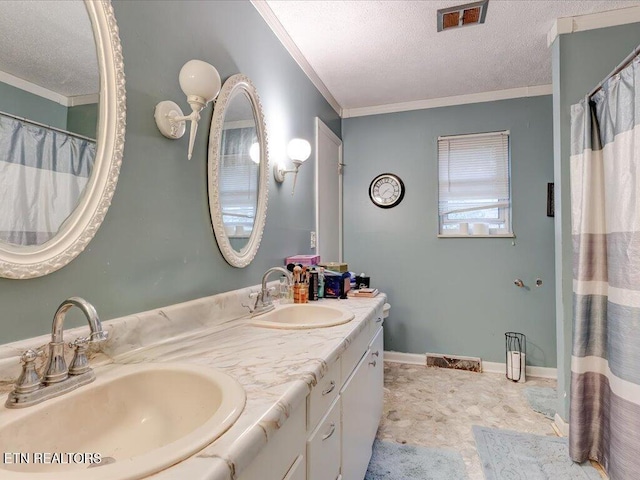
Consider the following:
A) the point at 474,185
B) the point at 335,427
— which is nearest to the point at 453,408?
the point at 335,427

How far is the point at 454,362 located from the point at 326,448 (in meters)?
2.44

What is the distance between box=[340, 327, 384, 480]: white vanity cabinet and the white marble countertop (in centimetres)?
22

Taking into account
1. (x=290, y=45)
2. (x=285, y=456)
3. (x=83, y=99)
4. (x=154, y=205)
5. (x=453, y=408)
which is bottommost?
(x=453, y=408)

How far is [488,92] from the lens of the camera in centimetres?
304

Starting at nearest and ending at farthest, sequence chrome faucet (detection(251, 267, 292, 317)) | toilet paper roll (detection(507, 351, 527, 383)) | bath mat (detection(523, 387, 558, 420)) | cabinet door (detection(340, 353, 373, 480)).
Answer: cabinet door (detection(340, 353, 373, 480))
chrome faucet (detection(251, 267, 292, 317))
bath mat (detection(523, 387, 558, 420))
toilet paper roll (detection(507, 351, 527, 383))

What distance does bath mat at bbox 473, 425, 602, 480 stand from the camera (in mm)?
1681

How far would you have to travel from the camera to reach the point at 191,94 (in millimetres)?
1123

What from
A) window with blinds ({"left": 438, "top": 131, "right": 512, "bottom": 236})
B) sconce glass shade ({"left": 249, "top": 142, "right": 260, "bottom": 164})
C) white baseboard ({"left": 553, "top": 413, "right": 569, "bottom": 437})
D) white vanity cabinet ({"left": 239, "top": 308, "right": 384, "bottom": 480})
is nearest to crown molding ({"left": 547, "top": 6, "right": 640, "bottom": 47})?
window with blinds ({"left": 438, "top": 131, "right": 512, "bottom": 236})

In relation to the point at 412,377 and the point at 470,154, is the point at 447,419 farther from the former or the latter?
the point at 470,154

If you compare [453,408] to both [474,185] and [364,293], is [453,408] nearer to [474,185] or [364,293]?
[364,293]

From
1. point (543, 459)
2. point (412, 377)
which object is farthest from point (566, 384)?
point (412, 377)

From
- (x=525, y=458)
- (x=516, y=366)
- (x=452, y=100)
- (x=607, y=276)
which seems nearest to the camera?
(x=607, y=276)

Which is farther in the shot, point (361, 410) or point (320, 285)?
point (320, 285)

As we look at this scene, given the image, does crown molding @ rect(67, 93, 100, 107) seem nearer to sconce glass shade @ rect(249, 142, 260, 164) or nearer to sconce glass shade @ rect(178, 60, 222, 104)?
sconce glass shade @ rect(178, 60, 222, 104)
